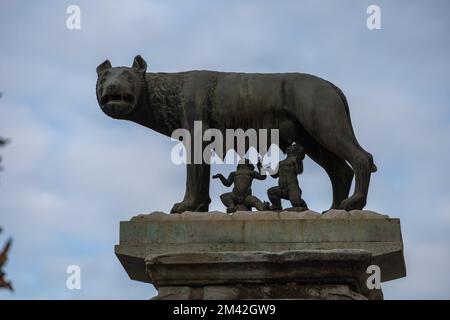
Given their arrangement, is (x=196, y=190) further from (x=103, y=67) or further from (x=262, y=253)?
(x=103, y=67)

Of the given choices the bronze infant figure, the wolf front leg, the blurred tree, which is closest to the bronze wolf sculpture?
the wolf front leg

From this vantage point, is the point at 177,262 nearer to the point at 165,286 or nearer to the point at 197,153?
the point at 165,286

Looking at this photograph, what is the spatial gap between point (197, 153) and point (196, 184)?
37 cm

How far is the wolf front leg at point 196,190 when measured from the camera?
9288mm

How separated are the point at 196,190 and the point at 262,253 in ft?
5.22

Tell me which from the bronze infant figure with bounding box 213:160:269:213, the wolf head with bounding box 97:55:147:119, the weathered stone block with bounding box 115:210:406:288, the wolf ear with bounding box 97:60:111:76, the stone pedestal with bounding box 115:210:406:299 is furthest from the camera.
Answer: the wolf ear with bounding box 97:60:111:76

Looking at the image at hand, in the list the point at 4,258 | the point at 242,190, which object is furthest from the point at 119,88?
the point at 4,258

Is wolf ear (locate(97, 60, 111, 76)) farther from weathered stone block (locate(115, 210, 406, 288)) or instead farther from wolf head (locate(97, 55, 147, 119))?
weathered stone block (locate(115, 210, 406, 288))

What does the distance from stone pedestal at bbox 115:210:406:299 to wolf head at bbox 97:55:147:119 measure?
1.45m

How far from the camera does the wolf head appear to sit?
9.51 m

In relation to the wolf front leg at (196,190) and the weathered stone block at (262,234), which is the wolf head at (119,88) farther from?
the weathered stone block at (262,234)

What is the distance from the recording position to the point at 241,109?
9.60m

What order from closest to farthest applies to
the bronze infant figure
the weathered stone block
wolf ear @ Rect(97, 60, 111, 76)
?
the weathered stone block, the bronze infant figure, wolf ear @ Rect(97, 60, 111, 76)

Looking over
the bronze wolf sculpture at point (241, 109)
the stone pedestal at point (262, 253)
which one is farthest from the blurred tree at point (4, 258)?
the bronze wolf sculpture at point (241, 109)
